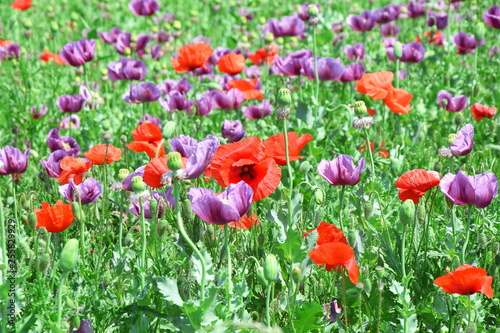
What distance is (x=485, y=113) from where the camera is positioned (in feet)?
10.9

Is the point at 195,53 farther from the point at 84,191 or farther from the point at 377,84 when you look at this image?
the point at 84,191

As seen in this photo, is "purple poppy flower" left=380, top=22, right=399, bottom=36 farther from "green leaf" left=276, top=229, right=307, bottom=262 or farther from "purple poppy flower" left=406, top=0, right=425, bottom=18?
"green leaf" left=276, top=229, right=307, bottom=262

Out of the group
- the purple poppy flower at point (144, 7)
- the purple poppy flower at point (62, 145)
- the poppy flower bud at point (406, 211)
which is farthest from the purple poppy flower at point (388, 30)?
the poppy flower bud at point (406, 211)

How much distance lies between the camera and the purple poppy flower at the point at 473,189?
202cm

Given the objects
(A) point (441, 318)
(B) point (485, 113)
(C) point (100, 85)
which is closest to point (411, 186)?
(A) point (441, 318)

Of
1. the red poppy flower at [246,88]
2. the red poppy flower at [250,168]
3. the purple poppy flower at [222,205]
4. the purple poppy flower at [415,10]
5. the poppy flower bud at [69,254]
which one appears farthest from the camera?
the purple poppy flower at [415,10]

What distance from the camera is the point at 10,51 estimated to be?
4.55 metres

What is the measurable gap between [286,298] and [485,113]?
172 centimetres

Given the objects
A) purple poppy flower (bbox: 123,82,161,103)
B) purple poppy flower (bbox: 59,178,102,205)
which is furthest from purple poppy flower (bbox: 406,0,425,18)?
purple poppy flower (bbox: 59,178,102,205)

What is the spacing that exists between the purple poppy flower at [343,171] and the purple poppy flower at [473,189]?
27 centimetres

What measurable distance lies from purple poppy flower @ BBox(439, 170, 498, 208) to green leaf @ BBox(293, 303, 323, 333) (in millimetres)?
513

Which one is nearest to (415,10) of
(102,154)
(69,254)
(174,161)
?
(102,154)

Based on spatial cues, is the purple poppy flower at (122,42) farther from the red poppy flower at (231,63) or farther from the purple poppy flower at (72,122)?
the red poppy flower at (231,63)

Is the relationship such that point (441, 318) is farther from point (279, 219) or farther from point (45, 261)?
point (45, 261)
